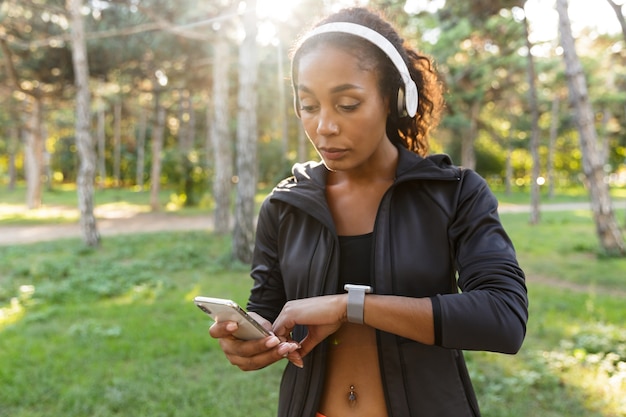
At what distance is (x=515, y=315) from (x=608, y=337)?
4969 millimetres

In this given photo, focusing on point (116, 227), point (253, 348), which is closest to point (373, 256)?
point (253, 348)

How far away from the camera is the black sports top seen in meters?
1.56

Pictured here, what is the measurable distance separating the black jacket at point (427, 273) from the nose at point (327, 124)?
0.24 m

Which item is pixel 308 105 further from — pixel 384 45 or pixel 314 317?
pixel 314 317

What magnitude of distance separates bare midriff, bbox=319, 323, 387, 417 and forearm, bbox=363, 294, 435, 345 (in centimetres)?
23

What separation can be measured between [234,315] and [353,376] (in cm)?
46

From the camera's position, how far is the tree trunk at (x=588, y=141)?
968cm

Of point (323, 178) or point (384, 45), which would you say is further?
point (323, 178)

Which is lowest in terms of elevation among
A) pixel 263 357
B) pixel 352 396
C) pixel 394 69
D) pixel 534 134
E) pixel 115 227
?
pixel 115 227

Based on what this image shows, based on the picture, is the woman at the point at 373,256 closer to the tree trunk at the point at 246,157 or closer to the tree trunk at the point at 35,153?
the tree trunk at the point at 246,157

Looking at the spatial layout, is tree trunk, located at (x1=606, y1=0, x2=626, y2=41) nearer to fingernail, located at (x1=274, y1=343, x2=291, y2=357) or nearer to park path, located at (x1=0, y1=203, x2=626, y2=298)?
fingernail, located at (x1=274, y1=343, x2=291, y2=357)

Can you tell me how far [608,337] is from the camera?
5430mm

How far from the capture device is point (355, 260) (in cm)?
158

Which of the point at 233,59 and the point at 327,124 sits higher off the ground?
the point at 233,59
